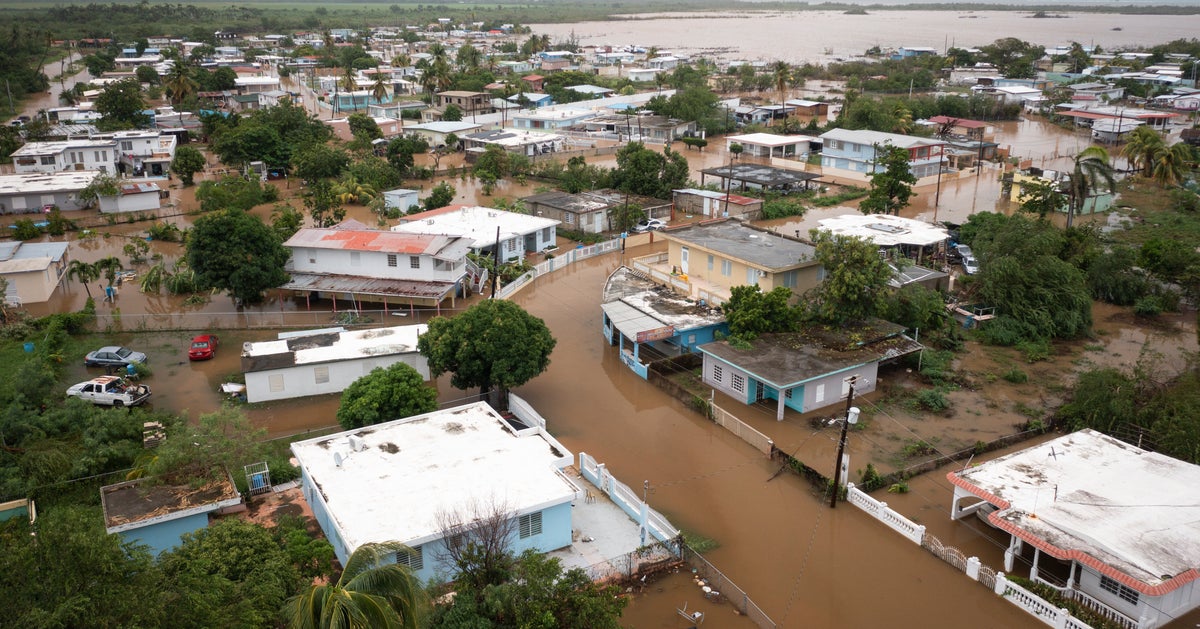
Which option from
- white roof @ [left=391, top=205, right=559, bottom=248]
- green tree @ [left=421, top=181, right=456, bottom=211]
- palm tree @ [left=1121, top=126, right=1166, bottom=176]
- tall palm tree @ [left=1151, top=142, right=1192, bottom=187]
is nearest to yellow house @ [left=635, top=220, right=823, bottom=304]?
white roof @ [left=391, top=205, right=559, bottom=248]

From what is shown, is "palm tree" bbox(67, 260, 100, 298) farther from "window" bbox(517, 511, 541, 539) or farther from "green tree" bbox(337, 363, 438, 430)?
"window" bbox(517, 511, 541, 539)

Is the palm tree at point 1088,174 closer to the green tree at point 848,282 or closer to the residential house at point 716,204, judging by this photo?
the residential house at point 716,204

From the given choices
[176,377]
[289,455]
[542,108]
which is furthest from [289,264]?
[542,108]

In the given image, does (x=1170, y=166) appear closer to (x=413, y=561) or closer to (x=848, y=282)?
(x=848, y=282)

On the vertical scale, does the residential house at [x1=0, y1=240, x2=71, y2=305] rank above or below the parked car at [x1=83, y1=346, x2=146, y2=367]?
above

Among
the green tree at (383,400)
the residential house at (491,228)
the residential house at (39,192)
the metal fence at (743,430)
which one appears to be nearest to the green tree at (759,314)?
the metal fence at (743,430)

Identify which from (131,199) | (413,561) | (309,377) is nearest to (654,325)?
(309,377)
